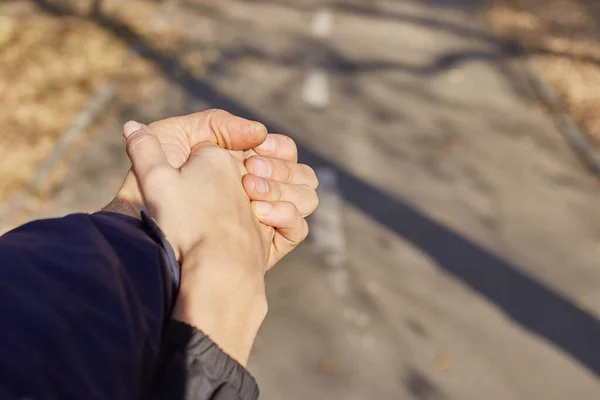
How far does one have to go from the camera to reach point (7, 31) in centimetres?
798

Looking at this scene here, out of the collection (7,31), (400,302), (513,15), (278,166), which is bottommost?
(7,31)

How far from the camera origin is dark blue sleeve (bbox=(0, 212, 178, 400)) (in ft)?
3.27

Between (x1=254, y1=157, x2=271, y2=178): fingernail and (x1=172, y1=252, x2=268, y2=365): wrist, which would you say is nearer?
(x1=172, y1=252, x2=268, y2=365): wrist

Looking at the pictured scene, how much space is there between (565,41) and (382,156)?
17.2 ft

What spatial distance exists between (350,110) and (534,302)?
333cm

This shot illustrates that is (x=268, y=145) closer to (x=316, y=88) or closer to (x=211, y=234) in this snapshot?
(x=211, y=234)

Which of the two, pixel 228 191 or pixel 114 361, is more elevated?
pixel 114 361

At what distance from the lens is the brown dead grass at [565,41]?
25.1ft

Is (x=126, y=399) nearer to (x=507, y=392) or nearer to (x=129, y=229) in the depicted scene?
(x=129, y=229)

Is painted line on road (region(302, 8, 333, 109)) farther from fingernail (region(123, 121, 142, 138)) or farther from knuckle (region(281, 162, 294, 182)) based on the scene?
fingernail (region(123, 121, 142, 138))

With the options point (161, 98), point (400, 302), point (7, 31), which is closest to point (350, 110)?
point (161, 98)

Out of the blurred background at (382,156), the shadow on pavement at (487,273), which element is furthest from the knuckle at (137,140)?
the shadow on pavement at (487,273)

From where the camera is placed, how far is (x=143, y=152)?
187 centimetres

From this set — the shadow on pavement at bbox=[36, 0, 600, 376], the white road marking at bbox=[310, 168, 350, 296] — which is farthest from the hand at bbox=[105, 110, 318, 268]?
the shadow on pavement at bbox=[36, 0, 600, 376]
